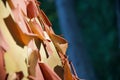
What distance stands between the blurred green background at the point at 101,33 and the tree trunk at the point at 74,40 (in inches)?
43.6

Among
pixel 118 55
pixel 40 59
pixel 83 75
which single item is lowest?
pixel 118 55

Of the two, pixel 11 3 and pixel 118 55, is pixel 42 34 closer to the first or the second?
pixel 11 3

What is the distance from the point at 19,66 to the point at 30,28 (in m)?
0.07

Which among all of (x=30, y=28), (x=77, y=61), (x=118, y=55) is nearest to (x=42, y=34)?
(x=30, y=28)

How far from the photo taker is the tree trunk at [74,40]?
2.13 m

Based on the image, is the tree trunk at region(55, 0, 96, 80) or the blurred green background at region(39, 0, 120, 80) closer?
the tree trunk at region(55, 0, 96, 80)

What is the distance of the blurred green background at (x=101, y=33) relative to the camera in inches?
134

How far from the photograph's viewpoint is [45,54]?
0.49m

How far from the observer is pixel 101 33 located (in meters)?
3.49

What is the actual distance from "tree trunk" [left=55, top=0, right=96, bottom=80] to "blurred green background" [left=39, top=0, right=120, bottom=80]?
3.63 feet

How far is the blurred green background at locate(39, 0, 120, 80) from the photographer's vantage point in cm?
340

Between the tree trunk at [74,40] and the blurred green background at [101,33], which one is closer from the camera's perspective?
the tree trunk at [74,40]

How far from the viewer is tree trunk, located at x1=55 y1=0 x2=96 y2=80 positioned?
2.13m

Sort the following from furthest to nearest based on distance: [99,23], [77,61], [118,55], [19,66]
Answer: [99,23] < [118,55] < [77,61] < [19,66]
